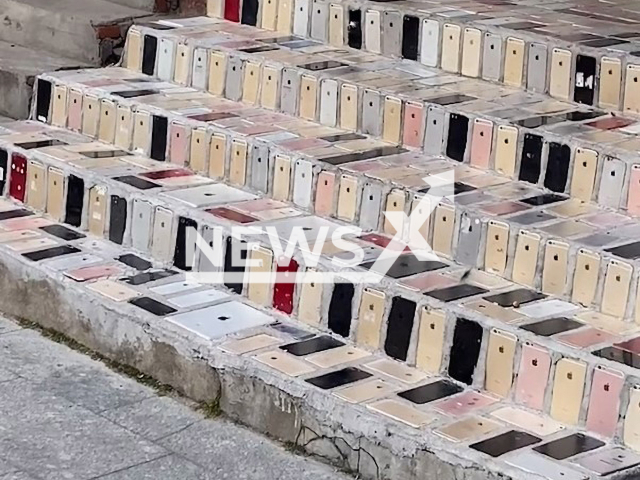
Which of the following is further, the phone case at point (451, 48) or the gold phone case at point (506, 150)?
the phone case at point (451, 48)

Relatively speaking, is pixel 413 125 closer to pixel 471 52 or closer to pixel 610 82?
pixel 471 52

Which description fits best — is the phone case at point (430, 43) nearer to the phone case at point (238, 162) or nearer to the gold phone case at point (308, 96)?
the gold phone case at point (308, 96)

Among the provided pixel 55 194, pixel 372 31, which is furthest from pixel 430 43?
pixel 55 194

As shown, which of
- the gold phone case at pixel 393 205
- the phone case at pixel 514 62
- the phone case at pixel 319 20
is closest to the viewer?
the gold phone case at pixel 393 205

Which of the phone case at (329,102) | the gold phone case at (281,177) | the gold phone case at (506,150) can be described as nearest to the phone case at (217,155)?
the gold phone case at (281,177)

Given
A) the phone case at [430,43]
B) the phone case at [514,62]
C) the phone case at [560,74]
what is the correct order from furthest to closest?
1. the phone case at [430,43]
2. the phone case at [514,62]
3. the phone case at [560,74]

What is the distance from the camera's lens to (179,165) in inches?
169

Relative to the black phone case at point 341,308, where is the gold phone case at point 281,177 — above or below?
above

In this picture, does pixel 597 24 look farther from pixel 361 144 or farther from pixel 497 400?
pixel 497 400

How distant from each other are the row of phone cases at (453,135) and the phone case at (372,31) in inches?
14.5

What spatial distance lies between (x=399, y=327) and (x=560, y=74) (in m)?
1.06

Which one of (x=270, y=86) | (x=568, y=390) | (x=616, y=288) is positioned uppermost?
(x=270, y=86)

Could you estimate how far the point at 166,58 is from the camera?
4.75 metres

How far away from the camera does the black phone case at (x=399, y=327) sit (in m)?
3.35
